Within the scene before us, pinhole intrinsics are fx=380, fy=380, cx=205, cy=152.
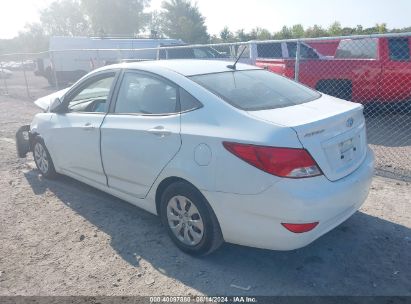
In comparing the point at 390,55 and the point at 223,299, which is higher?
the point at 390,55

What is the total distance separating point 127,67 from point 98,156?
99 centimetres

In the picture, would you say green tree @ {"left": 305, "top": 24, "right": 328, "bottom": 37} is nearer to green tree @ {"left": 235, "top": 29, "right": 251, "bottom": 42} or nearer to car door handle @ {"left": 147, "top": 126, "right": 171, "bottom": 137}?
green tree @ {"left": 235, "top": 29, "right": 251, "bottom": 42}

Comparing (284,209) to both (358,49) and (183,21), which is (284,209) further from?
(183,21)

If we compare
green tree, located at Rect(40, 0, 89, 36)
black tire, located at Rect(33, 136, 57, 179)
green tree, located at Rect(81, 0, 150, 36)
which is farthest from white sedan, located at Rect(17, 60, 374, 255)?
green tree, located at Rect(40, 0, 89, 36)

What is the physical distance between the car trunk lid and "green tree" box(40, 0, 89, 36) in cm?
6400

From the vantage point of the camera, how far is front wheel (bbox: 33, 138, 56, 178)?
17.0 ft

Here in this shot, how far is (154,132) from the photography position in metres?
3.37

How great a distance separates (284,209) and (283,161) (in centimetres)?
34

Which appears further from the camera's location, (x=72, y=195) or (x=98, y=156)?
(x=72, y=195)

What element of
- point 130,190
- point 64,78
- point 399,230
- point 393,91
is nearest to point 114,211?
point 130,190

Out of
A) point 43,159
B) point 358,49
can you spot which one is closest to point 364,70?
point 358,49

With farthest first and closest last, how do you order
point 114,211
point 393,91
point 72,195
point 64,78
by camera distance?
point 64,78 → point 393,91 → point 72,195 → point 114,211

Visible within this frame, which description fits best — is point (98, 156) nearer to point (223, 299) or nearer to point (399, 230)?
point (223, 299)

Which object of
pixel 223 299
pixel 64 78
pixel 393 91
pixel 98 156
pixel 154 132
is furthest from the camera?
pixel 64 78
